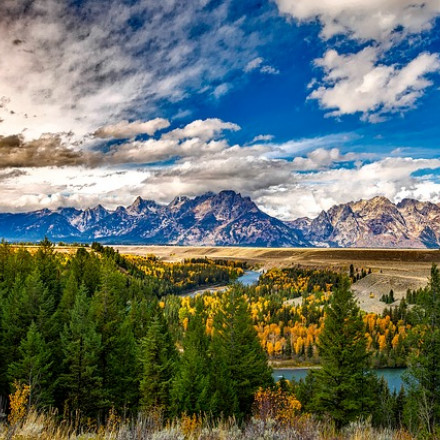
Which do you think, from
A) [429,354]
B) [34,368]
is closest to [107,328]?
[34,368]

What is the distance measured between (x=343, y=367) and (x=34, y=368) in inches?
1221

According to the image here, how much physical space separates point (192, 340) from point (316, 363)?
96.3m

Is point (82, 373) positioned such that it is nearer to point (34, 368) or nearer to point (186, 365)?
point (34, 368)

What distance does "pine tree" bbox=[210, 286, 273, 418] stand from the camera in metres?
43.6

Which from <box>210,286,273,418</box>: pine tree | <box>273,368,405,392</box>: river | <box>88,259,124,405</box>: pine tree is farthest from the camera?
<box>273,368,405,392</box>: river

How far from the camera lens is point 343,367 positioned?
39.8m

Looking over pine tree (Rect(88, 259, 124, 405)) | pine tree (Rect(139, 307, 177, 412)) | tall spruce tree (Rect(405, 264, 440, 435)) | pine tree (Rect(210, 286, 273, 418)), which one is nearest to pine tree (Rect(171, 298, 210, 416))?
pine tree (Rect(139, 307, 177, 412))

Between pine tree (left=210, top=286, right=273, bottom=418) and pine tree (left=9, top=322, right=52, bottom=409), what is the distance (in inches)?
685

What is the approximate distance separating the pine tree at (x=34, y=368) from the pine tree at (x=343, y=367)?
89.1 ft

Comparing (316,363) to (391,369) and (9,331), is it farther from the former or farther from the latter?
(9,331)

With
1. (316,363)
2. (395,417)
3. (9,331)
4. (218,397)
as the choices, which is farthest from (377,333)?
(9,331)

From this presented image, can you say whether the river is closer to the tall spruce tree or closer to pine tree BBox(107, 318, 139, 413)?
the tall spruce tree

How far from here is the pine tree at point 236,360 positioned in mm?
43562

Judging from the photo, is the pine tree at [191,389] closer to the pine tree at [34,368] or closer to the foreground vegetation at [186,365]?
the foreground vegetation at [186,365]
